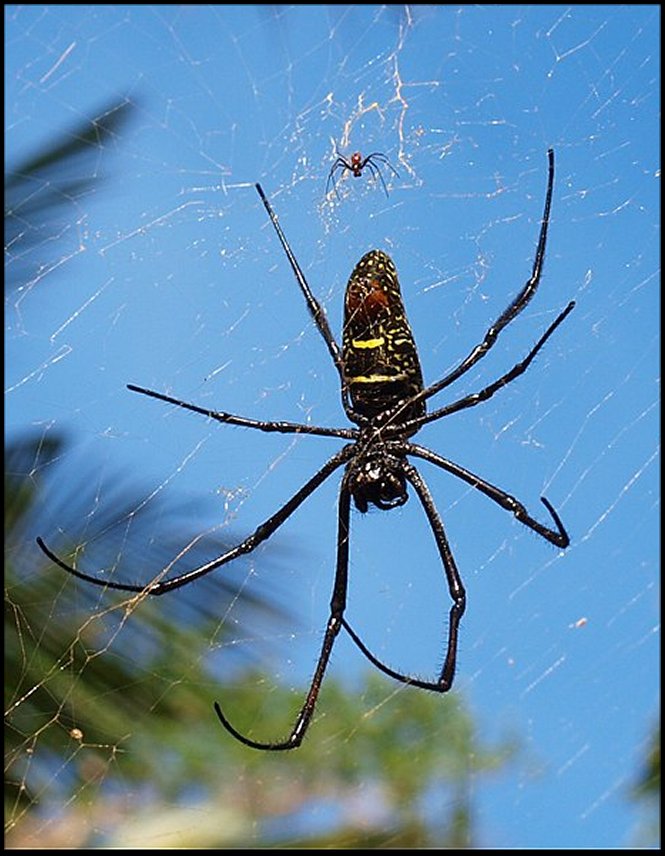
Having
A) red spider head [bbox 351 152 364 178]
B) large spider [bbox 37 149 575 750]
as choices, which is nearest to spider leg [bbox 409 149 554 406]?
large spider [bbox 37 149 575 750]

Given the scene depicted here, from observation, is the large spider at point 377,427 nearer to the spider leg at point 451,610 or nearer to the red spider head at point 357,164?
the spider leg at point 451,610

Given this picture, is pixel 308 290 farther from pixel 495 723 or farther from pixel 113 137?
pixel 495 723

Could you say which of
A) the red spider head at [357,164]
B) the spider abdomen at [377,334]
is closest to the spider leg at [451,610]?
the spider abdomen at [377,334]

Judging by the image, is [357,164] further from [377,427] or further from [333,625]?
[333,625]

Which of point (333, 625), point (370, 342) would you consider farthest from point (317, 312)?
point (333, 625)

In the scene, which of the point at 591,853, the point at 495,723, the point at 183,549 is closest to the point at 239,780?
the point at 495,723
